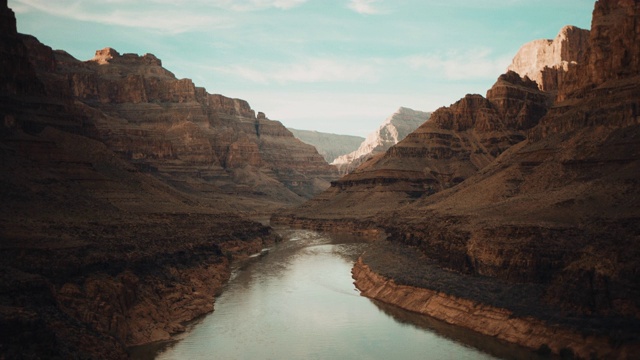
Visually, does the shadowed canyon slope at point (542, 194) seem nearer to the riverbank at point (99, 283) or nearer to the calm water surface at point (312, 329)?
the calm water surface at point (312, 329)

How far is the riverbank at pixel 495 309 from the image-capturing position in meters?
41.0

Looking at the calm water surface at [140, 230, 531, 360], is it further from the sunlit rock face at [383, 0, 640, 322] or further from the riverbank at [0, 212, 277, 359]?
the sunlit rock face at [383, 0, 640, 322]

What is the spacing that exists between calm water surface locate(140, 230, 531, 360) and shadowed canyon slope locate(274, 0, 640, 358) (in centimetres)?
430

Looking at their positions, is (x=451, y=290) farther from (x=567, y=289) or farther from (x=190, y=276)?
(x=190, y=276)

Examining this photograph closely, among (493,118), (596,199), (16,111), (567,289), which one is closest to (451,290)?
(567,289)

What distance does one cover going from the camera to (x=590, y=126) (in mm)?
96125

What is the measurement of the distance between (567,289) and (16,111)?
79747mm

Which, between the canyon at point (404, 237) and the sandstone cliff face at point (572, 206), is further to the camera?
the sandstone cliff face at point (572, 206)

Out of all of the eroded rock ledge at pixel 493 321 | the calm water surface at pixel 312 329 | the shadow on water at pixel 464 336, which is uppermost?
the eroded rock ledge at pixel 493 321

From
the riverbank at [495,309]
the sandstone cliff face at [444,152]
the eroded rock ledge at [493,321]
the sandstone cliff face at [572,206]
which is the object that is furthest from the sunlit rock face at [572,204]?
the sandstone cliff face at [444,152]

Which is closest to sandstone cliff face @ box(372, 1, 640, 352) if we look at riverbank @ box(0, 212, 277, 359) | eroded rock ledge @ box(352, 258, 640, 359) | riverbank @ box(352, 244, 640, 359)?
riverbank @ box(352, 244, 640, 359)

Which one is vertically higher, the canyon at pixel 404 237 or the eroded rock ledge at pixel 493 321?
the canyon at pixel 404 237

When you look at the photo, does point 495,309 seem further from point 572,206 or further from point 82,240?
point 82,240

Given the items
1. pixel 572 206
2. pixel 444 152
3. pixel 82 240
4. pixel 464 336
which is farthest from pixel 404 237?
pixel 444 152
